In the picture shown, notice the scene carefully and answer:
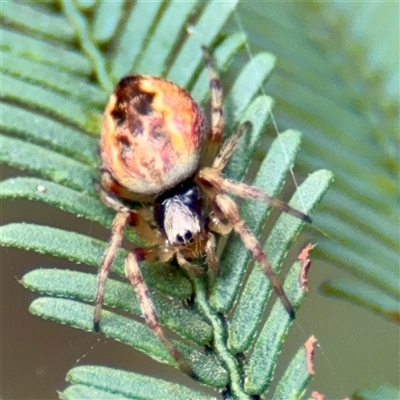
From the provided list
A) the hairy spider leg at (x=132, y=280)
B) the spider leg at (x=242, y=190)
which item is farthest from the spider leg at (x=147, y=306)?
the spider leg at (x=242, y=190)

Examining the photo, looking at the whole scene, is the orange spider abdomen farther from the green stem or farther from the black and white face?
the green stem

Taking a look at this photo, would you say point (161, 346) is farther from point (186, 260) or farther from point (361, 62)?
point (361, 62)

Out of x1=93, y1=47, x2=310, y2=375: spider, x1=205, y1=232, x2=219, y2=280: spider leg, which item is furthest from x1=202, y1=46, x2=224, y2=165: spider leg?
x1=205, y1=232, x2=219, y2=280: spider leg

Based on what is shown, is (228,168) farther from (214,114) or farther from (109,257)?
(109,257)

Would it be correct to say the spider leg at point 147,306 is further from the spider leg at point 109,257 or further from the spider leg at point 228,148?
the spider leg at point 228,148

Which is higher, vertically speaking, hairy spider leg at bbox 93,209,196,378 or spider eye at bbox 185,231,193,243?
spider eye at bbox 185,231,193,243

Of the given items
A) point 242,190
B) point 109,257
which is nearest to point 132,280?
point 109,257

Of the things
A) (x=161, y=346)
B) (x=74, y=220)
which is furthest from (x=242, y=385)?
(x=74, y=220)
